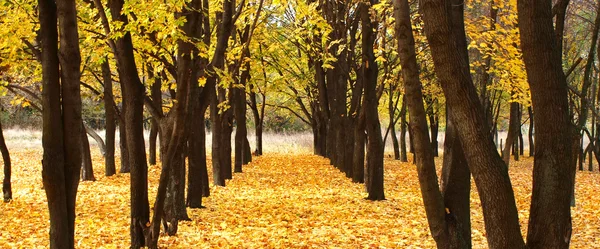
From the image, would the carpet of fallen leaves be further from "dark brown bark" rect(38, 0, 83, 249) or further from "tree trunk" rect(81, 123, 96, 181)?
"dark brown bark" rect(38, 0, 83, 249)

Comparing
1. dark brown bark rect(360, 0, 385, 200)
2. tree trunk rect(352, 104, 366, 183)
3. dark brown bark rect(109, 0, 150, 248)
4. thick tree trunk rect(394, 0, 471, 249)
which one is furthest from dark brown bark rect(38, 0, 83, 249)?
tree trunk rect(352, 104, 366, 183)

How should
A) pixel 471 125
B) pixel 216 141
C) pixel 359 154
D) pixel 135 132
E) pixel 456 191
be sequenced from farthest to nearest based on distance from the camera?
pixel 359 154, pixel 216 141, pixel 135 132, pixel 456 191, pixel 471 125

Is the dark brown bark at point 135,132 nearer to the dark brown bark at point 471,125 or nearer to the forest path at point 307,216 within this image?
the forest path at point 307,216

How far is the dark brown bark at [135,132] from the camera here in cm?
872

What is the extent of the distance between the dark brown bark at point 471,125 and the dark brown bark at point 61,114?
322 cm

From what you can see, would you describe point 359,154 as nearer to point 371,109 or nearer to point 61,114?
point 371,109

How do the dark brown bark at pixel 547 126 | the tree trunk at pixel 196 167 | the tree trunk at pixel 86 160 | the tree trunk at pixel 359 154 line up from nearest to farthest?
1. the dark brown bark at pixel 547 126
2. the tree trunk at pixel 196 167
3. the tree trunk at pixel 359 154
4. the tree trunk at pixel 86 160

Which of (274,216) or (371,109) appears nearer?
(274,216)

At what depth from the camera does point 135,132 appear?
8.92 m

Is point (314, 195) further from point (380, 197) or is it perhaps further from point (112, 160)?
point (112, 160)

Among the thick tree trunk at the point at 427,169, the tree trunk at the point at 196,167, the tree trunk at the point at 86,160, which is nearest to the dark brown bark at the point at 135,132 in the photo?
the thick tree trunk at the point at 427,169

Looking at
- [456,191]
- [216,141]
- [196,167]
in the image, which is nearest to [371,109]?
[216,141]

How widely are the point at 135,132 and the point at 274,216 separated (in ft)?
15.9

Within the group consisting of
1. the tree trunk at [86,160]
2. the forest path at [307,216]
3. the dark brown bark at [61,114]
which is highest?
the dark brown bark at [61,114]
